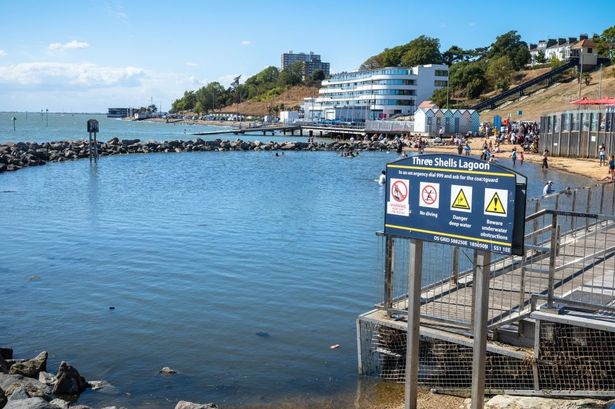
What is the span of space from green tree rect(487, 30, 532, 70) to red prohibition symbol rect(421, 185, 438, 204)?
150328 millimetres

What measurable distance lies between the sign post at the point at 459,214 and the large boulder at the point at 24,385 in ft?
18.7

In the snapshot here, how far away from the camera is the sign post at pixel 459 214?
7289mm

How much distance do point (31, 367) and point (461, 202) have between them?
845cm

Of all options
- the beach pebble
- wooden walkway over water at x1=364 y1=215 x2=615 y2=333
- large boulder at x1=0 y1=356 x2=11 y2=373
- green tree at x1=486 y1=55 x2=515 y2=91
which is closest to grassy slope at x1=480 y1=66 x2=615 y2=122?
green tree at x1=486 y1=55 x2=515 y2=91

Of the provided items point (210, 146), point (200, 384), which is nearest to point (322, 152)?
point (210, 146)

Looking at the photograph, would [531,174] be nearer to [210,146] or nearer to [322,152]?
[322,152]

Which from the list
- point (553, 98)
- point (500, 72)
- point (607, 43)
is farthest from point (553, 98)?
point (607, 43)

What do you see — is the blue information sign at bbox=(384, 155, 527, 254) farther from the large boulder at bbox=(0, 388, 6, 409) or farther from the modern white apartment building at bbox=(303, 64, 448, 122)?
the modern white apartment building at bbox=(303, 64, 448, 122)

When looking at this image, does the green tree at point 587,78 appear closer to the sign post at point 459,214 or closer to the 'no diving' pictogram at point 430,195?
the sign post at point 459,214

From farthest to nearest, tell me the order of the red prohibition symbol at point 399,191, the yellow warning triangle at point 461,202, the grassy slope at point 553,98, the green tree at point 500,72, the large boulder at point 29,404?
the green tree at point 500,72
the grassy slope at point 553,98
the large boulder at point 29,404
the red prohibition symbol at point 399,191
the yellow warning triangle at point 461,202

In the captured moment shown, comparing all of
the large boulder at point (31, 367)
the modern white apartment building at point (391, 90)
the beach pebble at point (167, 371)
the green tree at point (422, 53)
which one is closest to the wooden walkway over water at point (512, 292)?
the beach pebble at point (167, 371)

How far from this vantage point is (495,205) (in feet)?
24.2

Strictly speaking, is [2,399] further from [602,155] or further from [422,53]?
[422,53]

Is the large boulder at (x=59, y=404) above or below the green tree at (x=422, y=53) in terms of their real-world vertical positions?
below
